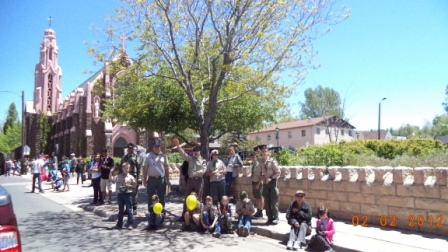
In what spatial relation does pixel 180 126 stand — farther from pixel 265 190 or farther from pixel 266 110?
pixel 265 190

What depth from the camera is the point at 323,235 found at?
707cm

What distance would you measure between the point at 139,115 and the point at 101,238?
6768 millimetres

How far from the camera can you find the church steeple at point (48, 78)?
2031 inches

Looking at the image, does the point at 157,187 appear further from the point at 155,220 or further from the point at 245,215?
the point at 245,215

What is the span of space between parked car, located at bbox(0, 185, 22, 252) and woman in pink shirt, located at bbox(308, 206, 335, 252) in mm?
5788

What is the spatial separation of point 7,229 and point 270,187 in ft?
24.6

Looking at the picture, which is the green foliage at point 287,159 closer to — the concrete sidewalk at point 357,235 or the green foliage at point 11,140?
the concrete sidewalk at point 357,235

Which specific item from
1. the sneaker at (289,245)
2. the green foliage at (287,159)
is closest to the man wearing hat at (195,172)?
the sneaker at (289,245)

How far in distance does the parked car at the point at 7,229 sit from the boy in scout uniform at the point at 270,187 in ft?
23.7

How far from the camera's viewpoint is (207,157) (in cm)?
1091

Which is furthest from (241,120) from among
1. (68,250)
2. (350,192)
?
(68,250)

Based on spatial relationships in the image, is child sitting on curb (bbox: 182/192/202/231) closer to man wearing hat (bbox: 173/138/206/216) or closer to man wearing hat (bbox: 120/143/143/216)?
man wearing hat (bbox: 173/138/206/216)

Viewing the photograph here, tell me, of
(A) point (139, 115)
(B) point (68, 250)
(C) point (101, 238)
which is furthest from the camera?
(A) point (139, 115)

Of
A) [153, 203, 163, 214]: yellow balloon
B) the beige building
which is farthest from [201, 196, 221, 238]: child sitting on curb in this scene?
the beige building
